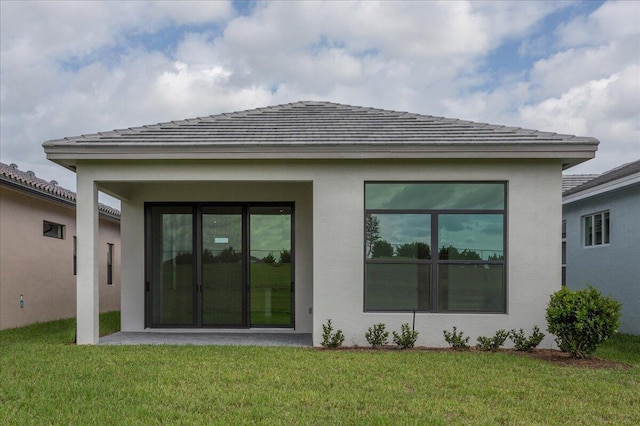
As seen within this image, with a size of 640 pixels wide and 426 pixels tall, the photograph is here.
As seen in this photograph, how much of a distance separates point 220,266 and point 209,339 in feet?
5.75

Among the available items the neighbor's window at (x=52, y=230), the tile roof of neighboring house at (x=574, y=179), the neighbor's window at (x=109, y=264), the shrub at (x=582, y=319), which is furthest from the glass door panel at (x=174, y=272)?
the tile roof of neighboring house at (x=574, y=179)

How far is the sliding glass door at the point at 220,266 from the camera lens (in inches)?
439

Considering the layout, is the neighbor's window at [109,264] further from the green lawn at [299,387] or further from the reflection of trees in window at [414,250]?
the reflection of trees in window at [414,250]

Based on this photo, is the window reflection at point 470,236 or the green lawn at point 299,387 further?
the window reflection at point 470,236

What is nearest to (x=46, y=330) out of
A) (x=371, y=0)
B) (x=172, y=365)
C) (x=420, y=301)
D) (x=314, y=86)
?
(x=172, y=365)

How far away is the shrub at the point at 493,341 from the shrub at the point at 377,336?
5.38 ft

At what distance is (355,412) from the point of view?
211 inches

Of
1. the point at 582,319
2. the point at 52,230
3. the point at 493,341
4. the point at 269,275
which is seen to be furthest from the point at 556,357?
the point at 52,230

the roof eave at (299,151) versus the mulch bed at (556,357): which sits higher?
the roof eave at (299,151)

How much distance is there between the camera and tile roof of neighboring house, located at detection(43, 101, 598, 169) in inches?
358

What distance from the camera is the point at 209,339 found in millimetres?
9992

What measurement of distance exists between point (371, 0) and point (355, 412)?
35.2 ft

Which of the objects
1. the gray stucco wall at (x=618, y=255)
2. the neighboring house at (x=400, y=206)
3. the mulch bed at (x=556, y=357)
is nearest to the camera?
the mulch bed at (x=556, y=357)

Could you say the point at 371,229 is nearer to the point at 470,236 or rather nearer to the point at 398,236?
the point at 398,236
